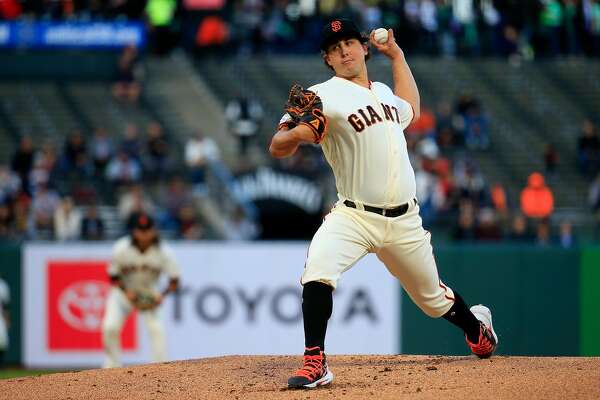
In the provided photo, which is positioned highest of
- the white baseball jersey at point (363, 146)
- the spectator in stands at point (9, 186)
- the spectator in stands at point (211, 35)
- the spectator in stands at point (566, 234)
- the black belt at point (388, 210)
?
the spectator in stands at point (211, 35)

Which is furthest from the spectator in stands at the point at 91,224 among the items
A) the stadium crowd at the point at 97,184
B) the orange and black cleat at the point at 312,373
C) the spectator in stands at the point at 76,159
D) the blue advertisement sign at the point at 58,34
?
the orange and black cleat at the point at 312,373

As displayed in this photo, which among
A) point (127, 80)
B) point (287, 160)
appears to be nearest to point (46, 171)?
point (287, 160)

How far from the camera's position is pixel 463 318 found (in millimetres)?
7977

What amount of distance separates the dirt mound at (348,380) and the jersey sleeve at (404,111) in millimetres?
1552

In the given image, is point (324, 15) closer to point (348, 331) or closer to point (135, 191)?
point (135, 191)

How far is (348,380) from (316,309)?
1.89 ft

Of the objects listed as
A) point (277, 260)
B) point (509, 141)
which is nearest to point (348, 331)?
point (277, 260)

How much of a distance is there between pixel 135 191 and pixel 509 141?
8.31 meters

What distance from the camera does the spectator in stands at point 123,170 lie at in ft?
65.1

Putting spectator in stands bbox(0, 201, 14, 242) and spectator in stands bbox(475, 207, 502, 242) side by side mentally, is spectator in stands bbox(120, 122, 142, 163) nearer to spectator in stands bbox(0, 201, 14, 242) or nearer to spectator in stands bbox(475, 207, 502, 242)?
spectator in stands bbox(0, 201, 14, 242)

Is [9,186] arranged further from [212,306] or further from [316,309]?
[316,309]

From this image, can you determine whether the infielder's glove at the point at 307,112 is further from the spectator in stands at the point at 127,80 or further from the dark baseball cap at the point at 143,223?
the spectator in stands at the point at 127,80

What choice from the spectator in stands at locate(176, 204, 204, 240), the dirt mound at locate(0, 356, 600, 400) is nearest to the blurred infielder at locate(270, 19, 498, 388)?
the dirt mound at locate(0, 356, 600, 400)

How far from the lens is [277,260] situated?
619 inches
